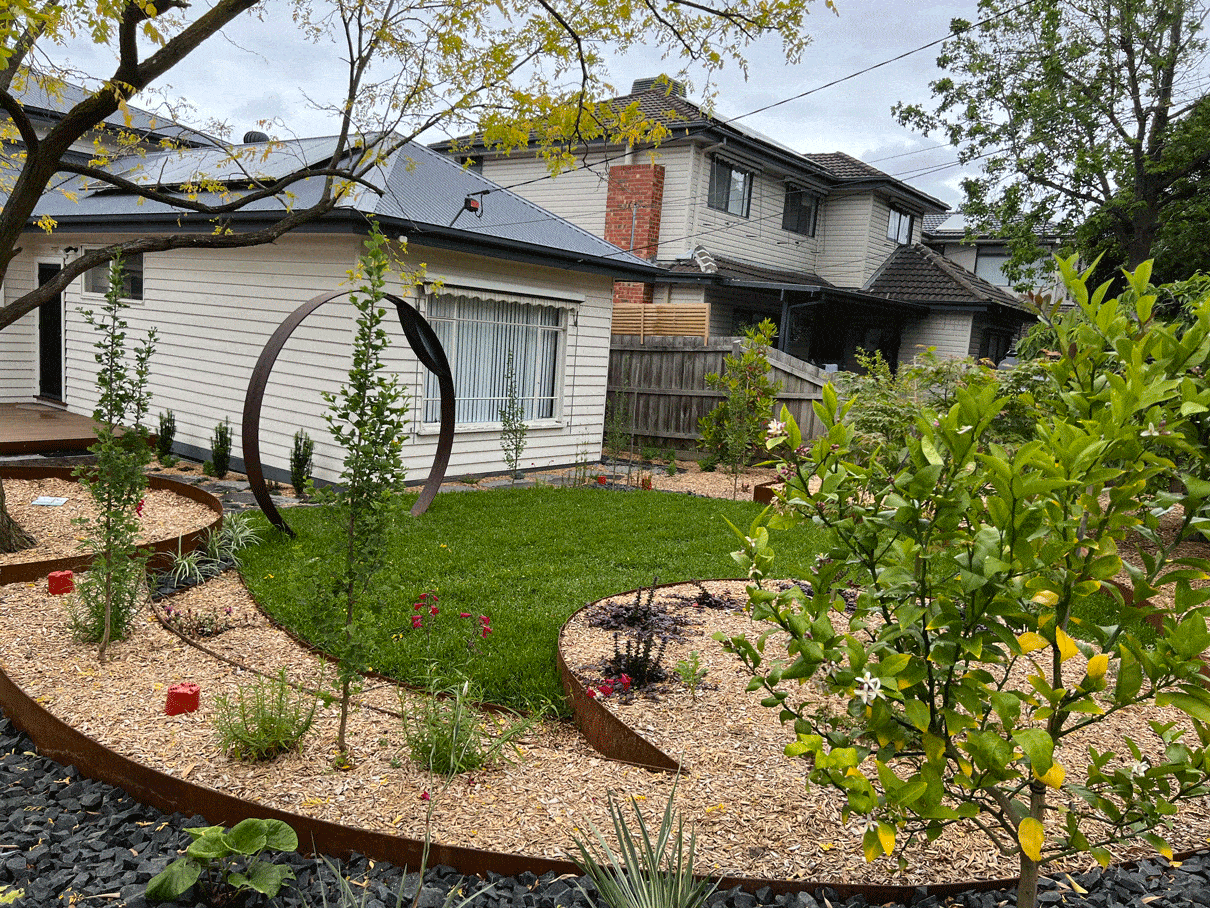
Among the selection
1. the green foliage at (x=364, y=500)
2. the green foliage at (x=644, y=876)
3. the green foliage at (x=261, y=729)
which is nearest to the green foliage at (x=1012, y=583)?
the green foliage at (x=644, y=876)

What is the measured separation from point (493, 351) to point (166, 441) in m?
3.89

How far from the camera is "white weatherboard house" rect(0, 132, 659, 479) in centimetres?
877

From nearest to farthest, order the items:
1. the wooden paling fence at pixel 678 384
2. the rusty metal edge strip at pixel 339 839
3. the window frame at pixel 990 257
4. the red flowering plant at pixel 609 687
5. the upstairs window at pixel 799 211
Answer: the rusty metal edge strip at pixel 339 839
the red flowering plant at pixel 609 687
the wooden paling fence at pixel 678 384
the upstairs window at pixel 799 211
the window frame at pixel 990 257

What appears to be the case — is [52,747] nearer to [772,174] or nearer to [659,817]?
[659,817]

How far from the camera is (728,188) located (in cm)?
1744

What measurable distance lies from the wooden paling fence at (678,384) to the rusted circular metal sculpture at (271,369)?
5.95m

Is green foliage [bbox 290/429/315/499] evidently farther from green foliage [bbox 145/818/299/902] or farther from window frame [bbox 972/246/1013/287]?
window frame [bbox 972/246/1013/287]

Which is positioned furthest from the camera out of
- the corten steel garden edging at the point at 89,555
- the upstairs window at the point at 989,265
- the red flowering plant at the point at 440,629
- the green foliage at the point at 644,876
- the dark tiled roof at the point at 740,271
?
the upstairs window at the point at 989,265

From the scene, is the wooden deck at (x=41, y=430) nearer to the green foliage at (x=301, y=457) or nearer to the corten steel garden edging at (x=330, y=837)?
the green foliage at (x=301, y=457)

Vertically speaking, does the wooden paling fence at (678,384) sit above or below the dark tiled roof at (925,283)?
below

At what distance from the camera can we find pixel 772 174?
18.4m

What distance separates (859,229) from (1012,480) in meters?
20.0

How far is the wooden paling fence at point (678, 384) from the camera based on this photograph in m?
13.8

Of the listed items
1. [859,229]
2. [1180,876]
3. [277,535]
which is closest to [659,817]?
[1180,876]
